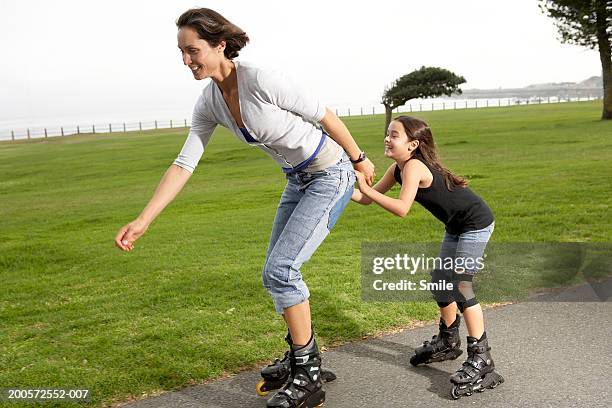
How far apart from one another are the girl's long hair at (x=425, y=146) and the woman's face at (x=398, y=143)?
40 mm

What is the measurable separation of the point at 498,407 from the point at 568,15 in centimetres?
3555

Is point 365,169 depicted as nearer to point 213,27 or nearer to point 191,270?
point 213,27

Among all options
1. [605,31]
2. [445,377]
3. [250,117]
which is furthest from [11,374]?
[605,31]

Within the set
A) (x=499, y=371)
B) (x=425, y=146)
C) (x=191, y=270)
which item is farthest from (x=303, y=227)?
(x=191, y=270)

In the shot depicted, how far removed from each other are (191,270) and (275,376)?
12.6ft

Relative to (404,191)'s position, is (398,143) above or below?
above

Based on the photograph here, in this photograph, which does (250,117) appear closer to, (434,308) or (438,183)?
(438,183)

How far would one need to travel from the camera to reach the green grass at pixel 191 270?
4.90 metres

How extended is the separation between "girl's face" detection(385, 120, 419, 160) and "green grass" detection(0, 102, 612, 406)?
148cm

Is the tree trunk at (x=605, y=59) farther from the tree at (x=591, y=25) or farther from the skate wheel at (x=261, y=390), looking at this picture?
the skate wheel at (x=261, y=390)

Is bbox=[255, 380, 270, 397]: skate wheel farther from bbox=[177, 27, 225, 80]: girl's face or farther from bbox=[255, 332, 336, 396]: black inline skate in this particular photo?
bbox=[177, 27, 225, 80]: girl's face

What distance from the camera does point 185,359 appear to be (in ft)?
15.7

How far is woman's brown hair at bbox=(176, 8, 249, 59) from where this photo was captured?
142 inches

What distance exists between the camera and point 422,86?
105 feet
